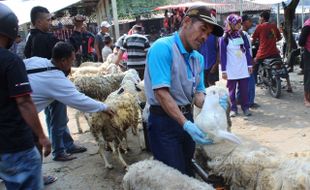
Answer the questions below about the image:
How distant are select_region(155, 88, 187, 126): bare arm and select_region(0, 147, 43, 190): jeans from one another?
1145 millimetres

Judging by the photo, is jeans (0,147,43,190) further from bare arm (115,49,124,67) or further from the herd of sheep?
bare arm (115,49,124,67)

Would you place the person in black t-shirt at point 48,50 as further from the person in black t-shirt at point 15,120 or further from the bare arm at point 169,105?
the bare arm at point 169,105

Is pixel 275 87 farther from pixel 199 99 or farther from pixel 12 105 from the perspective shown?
pixel 12 105

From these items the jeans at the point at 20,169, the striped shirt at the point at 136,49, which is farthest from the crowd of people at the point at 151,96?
the striped shirt at the point at 136,49

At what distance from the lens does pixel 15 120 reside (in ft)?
9.75

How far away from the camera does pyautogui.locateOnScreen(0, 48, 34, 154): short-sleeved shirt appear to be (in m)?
2.81

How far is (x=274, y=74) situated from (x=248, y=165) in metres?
6.42

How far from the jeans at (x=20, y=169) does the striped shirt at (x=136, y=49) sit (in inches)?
198

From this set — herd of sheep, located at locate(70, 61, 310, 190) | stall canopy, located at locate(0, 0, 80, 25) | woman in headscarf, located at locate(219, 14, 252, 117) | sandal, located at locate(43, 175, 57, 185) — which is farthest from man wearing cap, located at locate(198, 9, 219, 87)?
stall canopy, located at locate(0, 0, 80, 25)

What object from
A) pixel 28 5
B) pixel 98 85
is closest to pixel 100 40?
pixel 28 5

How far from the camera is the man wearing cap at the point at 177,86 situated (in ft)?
9.48

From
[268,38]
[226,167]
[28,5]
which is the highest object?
[28,5]

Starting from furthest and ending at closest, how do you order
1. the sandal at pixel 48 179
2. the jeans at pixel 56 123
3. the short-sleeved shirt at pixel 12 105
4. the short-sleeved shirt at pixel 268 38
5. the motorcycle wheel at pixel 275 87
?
the short-sleeved shirt at pixel 268 38 < the motorcycle wheel at pixel 275 87 < the jeans at pixel 56 123 < the sandal at pixel 48 179 < the short-sleeved shirt at pixel 12 105

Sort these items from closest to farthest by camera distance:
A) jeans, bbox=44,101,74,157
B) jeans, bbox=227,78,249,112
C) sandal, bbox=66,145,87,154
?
jeans, bbox=44,101,74,157
sandal, bbox=66,145,87,154
jeans, bbox=227,78,249,112
